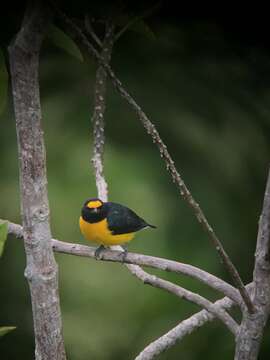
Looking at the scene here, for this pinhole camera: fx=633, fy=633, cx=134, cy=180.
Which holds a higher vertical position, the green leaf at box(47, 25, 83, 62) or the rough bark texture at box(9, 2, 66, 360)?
the green leaf at box(47, 25, 83, 62)

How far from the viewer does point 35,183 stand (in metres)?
0.43

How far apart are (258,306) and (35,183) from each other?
0.18 metres

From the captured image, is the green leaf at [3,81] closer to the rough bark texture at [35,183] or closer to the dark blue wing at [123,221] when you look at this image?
the rough bark texture at [35,183]

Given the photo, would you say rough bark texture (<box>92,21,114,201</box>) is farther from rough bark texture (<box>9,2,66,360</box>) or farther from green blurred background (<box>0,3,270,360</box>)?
green blurred background (<box>0,3,270,360</box>)

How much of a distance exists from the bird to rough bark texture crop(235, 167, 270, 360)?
34cm

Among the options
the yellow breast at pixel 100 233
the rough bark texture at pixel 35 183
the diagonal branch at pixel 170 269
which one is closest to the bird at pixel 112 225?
the yellow breast at pixel 100 233

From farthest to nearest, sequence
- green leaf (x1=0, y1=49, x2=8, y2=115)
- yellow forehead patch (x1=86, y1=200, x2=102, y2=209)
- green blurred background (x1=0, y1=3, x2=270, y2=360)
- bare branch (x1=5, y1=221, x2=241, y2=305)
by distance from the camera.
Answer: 1. green blurred background (x1=0, y1=3, x2=270, y2=360)
2. yellow forehead patch (x1=86, y1=200, x2=102, y2=209)
3. bare branch (x1=5, y1=221, x2=241, y2=305)
4. green leaf (x1=0, y1=49, x2=8, y2=115)

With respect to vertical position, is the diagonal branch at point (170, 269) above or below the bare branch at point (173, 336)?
above

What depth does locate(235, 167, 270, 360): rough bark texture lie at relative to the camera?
0.43m

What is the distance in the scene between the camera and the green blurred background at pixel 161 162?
0.92m

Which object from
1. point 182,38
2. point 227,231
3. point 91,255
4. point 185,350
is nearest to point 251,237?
point 227,231

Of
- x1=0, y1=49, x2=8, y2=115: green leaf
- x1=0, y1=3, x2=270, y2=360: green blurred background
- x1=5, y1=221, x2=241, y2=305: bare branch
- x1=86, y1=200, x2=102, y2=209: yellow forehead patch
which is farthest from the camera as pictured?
x1=0, y1=3, x2=270, y2=360: green blurred background

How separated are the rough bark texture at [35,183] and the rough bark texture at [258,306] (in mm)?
137

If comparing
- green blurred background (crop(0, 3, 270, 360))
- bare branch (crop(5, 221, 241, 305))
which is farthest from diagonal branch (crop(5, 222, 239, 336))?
green blurred background (crop(0, 3, 270, 360))
